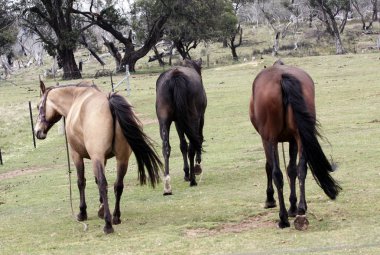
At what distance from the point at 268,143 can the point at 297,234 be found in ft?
3.96

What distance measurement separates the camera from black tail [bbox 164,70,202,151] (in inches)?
465

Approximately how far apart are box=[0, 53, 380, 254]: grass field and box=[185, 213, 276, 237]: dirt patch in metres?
0.01

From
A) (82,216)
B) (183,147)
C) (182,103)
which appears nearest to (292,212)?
(82,216)

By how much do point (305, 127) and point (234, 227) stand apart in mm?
1680

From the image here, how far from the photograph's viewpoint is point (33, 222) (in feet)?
33.4

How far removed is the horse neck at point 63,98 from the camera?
9.98m

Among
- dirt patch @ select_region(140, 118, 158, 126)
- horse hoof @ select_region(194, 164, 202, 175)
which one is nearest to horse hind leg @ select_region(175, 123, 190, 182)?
horse hoof @ select_region(194, 164, 202, 175)

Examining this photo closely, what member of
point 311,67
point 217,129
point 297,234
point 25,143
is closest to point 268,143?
point 297,234

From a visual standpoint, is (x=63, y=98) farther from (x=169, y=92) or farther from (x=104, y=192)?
(x=169, y=92)

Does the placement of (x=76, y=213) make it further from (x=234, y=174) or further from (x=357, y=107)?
(x=357, y=107)

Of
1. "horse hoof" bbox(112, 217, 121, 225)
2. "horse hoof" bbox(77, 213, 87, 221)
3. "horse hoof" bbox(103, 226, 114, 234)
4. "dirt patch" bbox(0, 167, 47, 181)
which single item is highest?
"horse hoof" bbox(103, 226, 114, 234)

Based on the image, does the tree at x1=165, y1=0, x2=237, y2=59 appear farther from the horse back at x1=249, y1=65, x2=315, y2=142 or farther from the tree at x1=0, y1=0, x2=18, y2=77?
the horse back at x1=249, y1=65, x2=315, y2=142

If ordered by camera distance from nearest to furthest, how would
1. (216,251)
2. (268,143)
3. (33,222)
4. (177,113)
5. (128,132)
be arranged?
(216,251), (268,143), (128,132), (33,222), (177,113)

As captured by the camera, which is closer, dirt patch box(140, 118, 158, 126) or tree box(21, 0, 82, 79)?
dirt patch box(140, 118, 158, 126)
